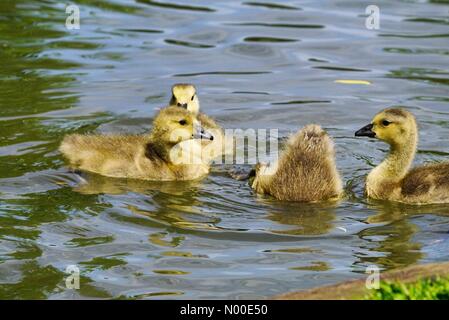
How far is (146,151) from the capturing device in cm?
1020

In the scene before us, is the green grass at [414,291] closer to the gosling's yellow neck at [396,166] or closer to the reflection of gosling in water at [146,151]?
the gosling's yellow neck at [396,166]

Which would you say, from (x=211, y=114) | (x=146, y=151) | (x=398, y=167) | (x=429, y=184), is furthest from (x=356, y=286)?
(x=211, y=114)

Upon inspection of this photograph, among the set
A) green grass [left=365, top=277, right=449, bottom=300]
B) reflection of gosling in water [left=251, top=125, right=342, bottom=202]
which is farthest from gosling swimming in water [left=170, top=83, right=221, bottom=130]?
green grass [left=365, top=277, right=449, bottom=300]

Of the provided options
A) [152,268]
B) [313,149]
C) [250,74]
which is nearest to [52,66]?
[250,74]

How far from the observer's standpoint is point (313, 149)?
930 cm

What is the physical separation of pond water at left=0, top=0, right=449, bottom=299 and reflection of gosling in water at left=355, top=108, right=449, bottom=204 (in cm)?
17

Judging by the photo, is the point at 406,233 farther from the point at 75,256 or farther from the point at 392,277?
the point at 75,256

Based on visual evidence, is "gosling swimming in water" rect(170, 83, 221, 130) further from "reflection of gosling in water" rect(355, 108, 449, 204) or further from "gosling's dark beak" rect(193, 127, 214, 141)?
"reflection of gosling in water" rect(355, 108, 449, 204)

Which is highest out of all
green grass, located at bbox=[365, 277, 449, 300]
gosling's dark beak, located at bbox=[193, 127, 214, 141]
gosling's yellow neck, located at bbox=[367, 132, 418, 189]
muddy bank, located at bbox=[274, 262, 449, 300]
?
gosling's dark beak, located at bbox=[193, 127, 214, 141]

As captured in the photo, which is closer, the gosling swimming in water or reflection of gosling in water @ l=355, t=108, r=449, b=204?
reflection of gosling in water @ l=355, t=108, r=449, b=204

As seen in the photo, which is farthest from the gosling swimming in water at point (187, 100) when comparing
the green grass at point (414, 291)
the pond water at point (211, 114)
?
the green grass at point (414, 291)

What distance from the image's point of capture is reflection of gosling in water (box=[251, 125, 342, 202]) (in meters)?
9.28

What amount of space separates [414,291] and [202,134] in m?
4.18

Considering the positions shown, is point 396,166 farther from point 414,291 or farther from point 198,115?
point 414,291
